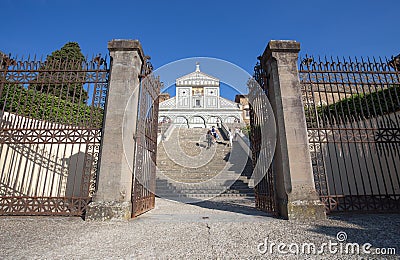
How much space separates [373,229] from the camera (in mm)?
3365

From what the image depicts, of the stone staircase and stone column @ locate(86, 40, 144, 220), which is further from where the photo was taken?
the stone staircase

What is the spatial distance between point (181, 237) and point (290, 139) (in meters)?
2.90

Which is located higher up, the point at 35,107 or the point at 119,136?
the point at 35,107

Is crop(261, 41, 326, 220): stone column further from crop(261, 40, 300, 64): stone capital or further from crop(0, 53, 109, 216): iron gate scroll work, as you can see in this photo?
crop(0, 53, 109, 216): iron gate scroll work

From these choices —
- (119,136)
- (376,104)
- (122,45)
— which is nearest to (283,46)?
(122,45)

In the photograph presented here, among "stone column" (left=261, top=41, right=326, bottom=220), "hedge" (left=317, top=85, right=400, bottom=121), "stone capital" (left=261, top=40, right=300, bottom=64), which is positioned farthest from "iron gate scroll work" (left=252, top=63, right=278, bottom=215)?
"hedge" (left=317, top=85, right=400, bottom=121)

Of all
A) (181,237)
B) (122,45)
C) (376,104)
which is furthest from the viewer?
(376,104)

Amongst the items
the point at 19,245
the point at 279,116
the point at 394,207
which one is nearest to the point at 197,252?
the point at 19,245

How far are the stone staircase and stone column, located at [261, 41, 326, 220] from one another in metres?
4.52

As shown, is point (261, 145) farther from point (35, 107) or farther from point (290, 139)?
point (35, 107)

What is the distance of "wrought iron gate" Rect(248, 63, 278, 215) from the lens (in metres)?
5.06

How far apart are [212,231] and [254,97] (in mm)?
3890

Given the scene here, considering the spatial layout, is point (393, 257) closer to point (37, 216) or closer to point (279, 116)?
point (279, 116)

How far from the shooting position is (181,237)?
3.14m
